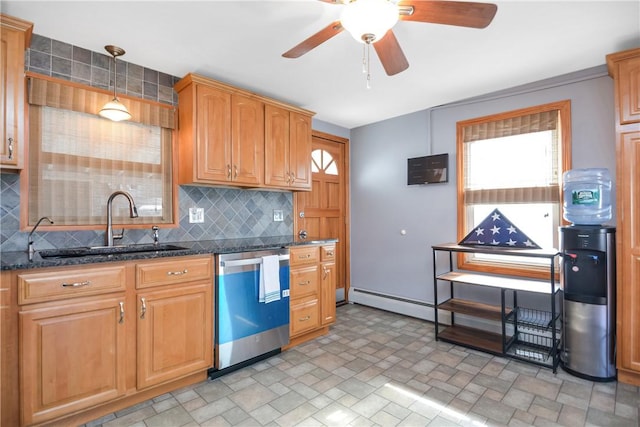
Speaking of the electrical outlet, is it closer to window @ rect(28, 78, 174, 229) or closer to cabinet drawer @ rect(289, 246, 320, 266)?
window @ rect(28, 78, 174, 229)

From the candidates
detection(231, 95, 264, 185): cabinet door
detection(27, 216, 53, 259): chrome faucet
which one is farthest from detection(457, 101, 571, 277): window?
detection(27, 216, 53, 259): chrome faucet

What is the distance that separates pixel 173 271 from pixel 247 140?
1371 millimetres

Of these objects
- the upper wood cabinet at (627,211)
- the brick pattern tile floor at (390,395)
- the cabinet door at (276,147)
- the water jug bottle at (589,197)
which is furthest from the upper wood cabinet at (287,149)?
the upper wood cabinet at (627,211)

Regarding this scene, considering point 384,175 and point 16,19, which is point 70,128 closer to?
point 16,19

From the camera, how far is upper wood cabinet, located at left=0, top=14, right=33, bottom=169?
1.83 metres

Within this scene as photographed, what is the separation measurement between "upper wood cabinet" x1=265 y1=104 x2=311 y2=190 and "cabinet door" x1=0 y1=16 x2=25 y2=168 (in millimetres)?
1755

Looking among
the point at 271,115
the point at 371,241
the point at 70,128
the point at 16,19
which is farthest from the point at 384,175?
the point at 16,19

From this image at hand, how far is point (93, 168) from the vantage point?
240 centimetres

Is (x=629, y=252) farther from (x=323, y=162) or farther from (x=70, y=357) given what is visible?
(x=70, y=357)

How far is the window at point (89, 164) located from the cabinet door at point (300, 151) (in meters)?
1.17

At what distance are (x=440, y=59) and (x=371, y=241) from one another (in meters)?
2.43

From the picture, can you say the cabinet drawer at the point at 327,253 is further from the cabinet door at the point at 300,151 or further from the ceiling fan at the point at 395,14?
the ceiling fan at the point at 395,14

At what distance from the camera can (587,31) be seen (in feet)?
6.97

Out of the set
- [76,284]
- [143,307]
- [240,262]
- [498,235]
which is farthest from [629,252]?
[76,284]
